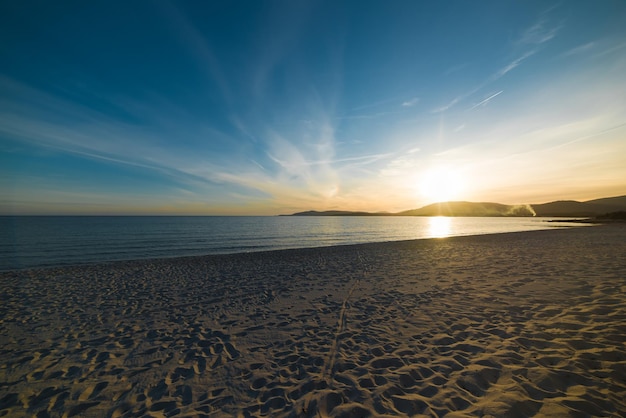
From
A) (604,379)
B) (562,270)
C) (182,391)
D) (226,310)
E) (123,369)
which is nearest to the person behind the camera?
(604,379)

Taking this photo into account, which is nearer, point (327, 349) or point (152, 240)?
point (327, 349)

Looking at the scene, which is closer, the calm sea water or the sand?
the sand

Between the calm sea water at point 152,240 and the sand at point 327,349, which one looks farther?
the calm sea water at point 152,240

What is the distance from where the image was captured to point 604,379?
164 inches

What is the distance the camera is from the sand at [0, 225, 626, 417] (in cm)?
411

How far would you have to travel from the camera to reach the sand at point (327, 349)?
4105mm

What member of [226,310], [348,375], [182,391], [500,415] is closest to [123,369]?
[182,391]

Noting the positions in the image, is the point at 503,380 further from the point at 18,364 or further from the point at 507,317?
the point at 18,364

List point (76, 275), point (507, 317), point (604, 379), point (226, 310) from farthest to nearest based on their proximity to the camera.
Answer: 1. point (76, 275)
2. point (226, 310)
3. point (507, 317)
4. point (604, 379)

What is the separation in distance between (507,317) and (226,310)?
8466 mm

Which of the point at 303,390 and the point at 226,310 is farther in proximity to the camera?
the point at 226,310

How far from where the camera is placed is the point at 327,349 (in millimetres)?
5805

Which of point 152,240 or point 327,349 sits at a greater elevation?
A: point 152,240

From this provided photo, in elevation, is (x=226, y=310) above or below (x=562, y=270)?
below
